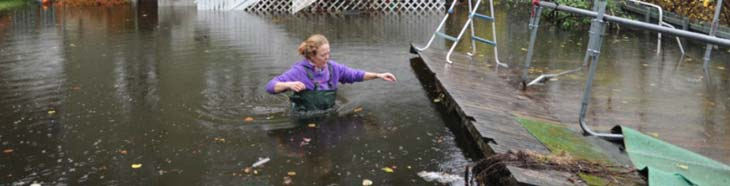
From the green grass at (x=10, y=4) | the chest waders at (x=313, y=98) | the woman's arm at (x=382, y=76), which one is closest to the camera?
the woman's arm at (x=382, y=76)

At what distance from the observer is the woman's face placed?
Result: 671 centimetres

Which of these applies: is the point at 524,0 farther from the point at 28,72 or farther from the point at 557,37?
the point at 28,72

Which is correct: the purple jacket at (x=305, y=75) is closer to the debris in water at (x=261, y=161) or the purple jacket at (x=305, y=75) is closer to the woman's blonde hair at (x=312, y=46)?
the woman's blonde hair at (x=312, y=46)

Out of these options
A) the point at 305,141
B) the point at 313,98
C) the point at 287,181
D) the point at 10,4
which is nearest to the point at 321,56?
the point at 313,98

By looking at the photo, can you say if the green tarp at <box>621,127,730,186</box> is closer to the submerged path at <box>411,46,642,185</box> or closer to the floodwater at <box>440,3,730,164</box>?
the submerged path at <box>411,46,642,185</box>

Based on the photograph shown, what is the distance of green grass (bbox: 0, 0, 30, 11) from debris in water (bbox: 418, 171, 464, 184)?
20.0m

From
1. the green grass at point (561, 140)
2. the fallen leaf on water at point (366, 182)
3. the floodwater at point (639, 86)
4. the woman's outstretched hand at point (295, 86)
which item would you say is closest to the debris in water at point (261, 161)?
the fallen leaf on water at point (366, 182)

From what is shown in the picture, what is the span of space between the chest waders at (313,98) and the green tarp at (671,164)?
8.55ft

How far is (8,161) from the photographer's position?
18.0 feet

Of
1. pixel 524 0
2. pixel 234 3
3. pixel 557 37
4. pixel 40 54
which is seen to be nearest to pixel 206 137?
pixel 40 54

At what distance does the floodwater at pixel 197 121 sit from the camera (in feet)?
17.4

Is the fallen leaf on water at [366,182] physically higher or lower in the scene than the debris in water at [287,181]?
higher

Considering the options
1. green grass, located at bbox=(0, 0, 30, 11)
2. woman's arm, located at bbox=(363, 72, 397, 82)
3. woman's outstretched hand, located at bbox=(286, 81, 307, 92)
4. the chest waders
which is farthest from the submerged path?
green grass, located at bbox=(0, 0, 30, 11)

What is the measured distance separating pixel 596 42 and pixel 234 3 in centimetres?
1755
